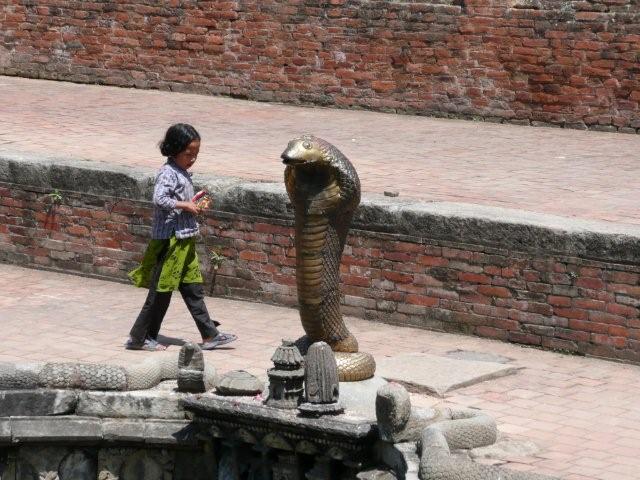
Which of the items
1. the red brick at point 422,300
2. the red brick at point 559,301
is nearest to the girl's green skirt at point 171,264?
the red brick at point 422,300

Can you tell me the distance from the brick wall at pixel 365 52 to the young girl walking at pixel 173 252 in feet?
19.6

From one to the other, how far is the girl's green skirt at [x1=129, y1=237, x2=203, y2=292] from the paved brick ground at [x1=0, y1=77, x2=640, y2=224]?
7.03 ft

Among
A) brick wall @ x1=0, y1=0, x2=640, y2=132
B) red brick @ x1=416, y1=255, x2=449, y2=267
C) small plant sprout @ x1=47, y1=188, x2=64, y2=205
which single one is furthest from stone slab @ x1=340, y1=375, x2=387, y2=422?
brick wall @ x1=0, y1=0, x2=640, y2=132

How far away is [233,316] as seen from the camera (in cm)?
1120

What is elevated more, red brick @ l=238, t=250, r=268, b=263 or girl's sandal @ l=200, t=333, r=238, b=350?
red brick @ l=238, t=250, r=268, b=263

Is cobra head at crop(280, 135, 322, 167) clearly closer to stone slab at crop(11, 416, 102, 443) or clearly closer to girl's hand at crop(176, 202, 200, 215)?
girl's hand at crop(176, 202, 200, 215)

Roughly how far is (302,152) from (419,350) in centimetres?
221


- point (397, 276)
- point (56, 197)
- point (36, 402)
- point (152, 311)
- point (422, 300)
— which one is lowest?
point (36, 402)

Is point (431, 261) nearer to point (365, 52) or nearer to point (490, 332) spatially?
point (490, 332)

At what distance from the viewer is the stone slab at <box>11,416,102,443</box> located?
9.10 metres

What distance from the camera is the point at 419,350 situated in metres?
10.3

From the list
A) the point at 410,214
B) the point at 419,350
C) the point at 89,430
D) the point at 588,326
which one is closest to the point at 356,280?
the point at 410,214

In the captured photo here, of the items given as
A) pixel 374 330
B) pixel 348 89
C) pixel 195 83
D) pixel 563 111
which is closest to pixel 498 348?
pixel 374 330

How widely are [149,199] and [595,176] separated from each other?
11.5 feet
